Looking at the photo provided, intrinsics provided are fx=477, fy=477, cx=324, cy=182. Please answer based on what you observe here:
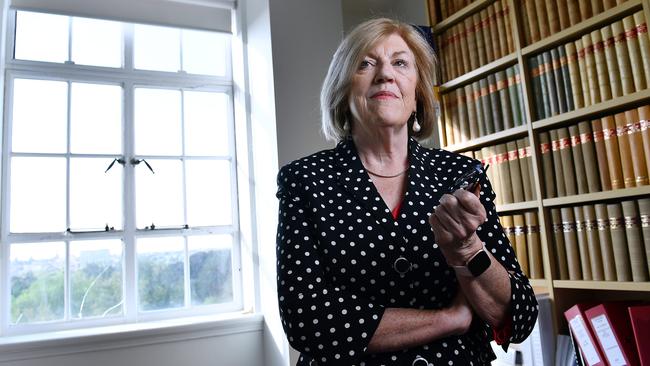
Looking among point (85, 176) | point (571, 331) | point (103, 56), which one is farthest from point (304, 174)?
point (103, 56)

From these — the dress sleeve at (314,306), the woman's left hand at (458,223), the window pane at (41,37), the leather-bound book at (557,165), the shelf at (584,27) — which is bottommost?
the dress sleeve at (314,306)

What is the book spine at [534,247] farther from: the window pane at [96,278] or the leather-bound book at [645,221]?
the window pane at [96,278]

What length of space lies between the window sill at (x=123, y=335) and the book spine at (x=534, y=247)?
148 cm

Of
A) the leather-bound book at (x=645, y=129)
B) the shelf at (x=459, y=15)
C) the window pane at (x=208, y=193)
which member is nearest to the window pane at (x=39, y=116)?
the window pane at (x=208, y=193)

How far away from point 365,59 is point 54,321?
228 centimetres

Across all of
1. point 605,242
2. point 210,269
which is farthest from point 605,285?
point 210,269

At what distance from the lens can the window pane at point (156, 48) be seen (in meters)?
2.88

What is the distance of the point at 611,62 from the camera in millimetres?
1688

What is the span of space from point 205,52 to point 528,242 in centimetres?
223

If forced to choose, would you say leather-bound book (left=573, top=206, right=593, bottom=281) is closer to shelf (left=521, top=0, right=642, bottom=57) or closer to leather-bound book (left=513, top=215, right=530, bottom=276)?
leather-bound book (left=513, top=215, right=530, bottom=276)

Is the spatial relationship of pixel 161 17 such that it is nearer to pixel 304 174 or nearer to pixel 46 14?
pixel 46 14

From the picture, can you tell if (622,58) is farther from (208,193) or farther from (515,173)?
(208,193)

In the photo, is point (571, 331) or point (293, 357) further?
point (293, 357)

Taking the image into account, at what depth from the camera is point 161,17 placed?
2879 millimetres
